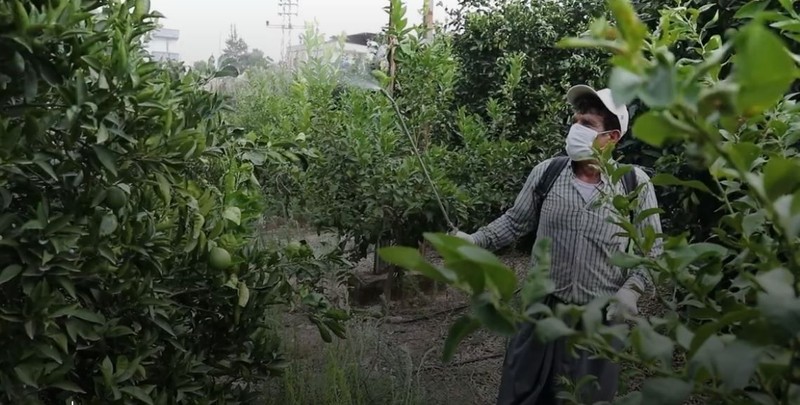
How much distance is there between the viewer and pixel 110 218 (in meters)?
1.81

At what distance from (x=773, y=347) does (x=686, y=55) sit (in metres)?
2.92

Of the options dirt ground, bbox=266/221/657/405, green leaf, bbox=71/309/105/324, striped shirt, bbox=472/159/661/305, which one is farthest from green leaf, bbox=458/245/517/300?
dirt ground, bbox=266/221/657/405

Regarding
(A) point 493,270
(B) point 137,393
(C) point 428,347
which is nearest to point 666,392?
(A) point 493,270

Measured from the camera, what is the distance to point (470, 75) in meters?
6.41

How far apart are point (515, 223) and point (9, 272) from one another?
1797 millimetres

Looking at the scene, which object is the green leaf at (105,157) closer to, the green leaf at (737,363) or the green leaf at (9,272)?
the green leaf at (9,272)

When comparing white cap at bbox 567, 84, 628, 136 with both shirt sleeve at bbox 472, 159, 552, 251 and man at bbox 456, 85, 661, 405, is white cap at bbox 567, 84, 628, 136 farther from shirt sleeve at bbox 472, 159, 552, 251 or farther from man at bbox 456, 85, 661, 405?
shirt sleeve at bbox 472, 159, 552, 251

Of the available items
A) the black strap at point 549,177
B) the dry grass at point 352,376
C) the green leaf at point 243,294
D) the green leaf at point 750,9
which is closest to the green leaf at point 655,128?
the green leaf at point 750,9

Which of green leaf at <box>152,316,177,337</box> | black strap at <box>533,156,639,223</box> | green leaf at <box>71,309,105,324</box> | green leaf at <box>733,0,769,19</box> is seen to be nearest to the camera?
green leaf at <box>733,0,769,19</box>

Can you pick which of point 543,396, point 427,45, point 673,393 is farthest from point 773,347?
point 427,45

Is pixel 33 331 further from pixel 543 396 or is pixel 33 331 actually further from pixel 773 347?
pixel 543 396

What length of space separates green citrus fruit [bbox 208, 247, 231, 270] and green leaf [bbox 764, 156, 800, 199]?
1.68 m

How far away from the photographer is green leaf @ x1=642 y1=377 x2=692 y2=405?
684 millimetres

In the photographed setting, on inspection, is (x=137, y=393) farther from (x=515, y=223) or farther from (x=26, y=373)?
(x=515, y=223)
